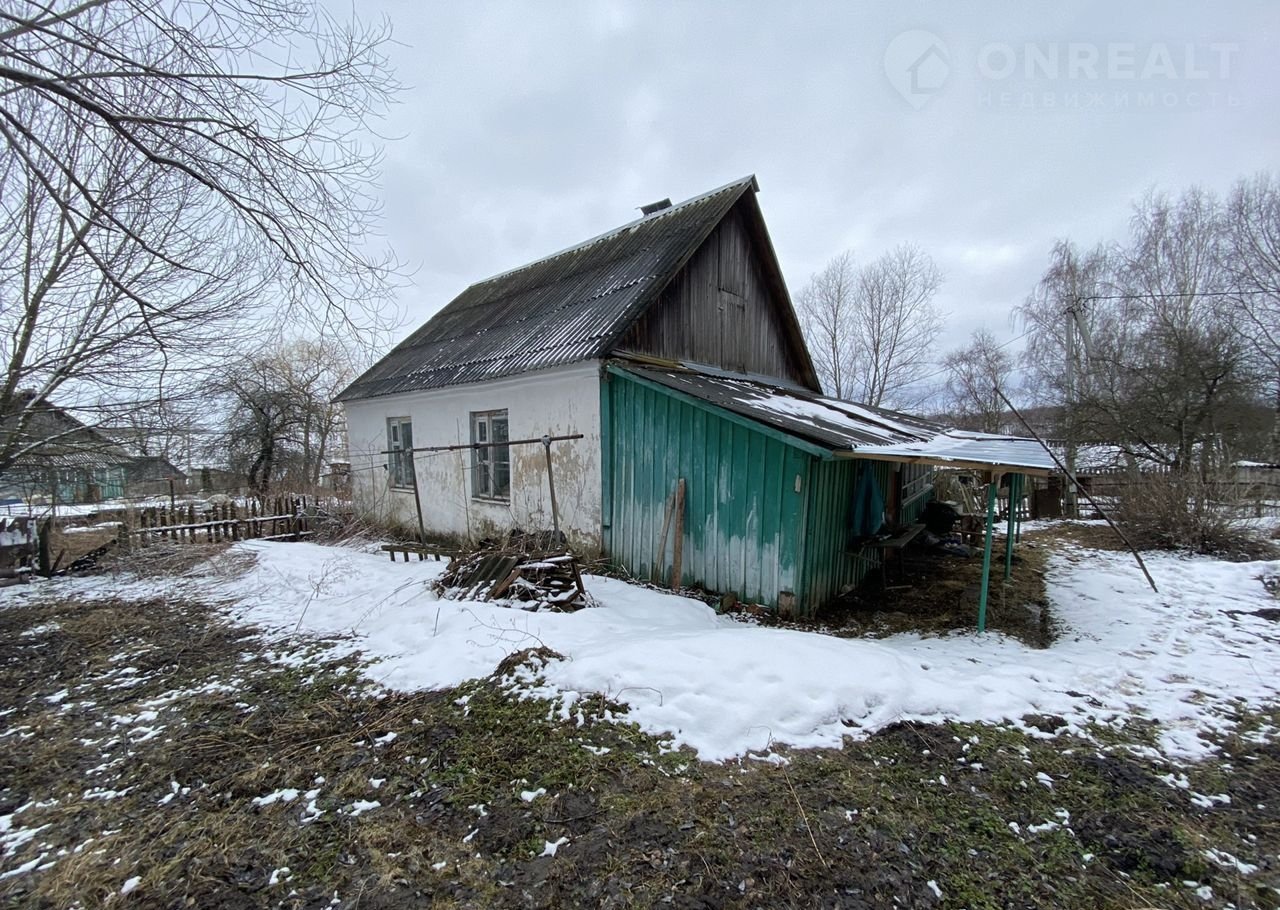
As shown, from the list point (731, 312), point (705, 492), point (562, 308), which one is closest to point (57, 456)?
point (562, 308)

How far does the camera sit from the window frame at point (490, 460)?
8766 mm

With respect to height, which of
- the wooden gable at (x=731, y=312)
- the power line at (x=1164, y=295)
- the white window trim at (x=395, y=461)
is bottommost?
the white window trim at (x=395, y=461)

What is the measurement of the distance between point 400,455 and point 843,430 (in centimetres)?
947

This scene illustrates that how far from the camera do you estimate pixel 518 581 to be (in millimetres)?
5340

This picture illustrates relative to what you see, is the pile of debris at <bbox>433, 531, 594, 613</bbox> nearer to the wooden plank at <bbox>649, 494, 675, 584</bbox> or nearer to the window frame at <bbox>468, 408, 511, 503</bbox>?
the wooden plank at <bbox>649, 494, 675, 584</bbox>

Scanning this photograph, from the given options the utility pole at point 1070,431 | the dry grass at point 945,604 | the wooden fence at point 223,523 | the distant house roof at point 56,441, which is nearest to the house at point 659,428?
the dry grass at point 945,604

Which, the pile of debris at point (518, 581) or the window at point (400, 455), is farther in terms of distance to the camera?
the window at point (400, 455)

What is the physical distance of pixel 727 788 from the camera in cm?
263

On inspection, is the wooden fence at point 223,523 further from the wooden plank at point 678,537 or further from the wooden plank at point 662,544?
the wooden plank at point 678,537

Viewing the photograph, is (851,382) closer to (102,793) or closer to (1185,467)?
(1185,467)

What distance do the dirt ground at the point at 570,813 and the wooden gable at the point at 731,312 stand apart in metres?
5.64

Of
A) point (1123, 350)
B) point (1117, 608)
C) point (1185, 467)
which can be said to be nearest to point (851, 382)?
point (1123, 350)

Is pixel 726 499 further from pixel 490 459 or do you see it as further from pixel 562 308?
pixel 562 308

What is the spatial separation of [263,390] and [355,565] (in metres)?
14.8
